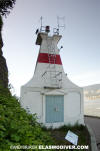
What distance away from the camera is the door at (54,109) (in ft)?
29.1

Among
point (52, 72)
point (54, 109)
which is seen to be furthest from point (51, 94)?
point (52, 72)

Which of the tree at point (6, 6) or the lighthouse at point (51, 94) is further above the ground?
the tree at point (6, 6)

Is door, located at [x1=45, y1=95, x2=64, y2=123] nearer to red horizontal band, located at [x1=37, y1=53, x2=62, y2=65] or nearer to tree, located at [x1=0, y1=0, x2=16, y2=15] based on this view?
red horizontal band, located at [x1=37, y1=53, x2=62, y2=65]

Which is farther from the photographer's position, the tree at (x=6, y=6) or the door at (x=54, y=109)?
the door at (x=54, y=109)

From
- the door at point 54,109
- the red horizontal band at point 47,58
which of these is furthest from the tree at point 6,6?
the door at point 54,109

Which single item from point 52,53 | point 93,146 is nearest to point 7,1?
point 52,53

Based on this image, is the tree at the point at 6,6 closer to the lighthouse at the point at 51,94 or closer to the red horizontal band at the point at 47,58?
the lighthouse at the point at 51,94

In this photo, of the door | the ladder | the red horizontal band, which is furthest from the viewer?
the red horizontal band

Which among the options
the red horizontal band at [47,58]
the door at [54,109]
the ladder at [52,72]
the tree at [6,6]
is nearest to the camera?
the tree at [6,6]

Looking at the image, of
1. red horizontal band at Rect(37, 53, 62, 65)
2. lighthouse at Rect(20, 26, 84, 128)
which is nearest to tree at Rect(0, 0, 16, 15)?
lighthouse at Rect(20, 26, 84, 128)

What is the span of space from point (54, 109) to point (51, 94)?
115 cm

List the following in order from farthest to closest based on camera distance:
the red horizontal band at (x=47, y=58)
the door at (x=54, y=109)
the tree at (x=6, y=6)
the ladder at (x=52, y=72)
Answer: the red horizontal band at (x=47, y=58)
the ladder at (x=52, y=72)
the door at (x=54, y=109)
the tree at (x=6, y=6)

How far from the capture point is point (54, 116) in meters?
8.95

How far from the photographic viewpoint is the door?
8.86 meters
